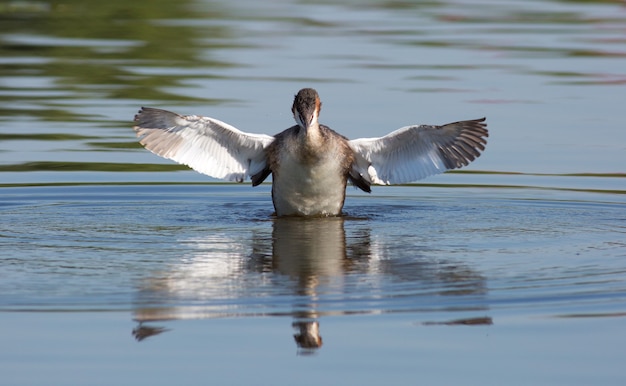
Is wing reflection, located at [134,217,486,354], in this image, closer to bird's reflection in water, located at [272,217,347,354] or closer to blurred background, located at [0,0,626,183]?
bird's reflection in water, located at [272,217,347,354]

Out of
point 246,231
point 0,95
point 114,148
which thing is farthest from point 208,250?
point 0,95

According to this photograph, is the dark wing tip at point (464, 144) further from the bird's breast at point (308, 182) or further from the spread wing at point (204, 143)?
the spread wing at point (204, 143)

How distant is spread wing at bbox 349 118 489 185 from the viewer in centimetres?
1092

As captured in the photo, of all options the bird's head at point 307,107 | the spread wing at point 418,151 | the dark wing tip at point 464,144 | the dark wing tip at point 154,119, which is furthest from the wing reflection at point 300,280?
the dark wing tip at point 464,144

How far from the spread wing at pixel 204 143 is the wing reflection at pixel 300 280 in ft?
4.01

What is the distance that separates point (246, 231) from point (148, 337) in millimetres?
3375

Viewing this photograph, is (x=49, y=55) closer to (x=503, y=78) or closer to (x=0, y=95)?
(x=0, y=95)

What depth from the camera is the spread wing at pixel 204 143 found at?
10.8 meters

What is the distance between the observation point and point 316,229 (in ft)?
33.9

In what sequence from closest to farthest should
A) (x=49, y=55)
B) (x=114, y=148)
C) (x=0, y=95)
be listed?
(x=114, y=148) → (x=0, y=95) → (x=49, y=55)

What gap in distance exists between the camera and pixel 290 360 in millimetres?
6457

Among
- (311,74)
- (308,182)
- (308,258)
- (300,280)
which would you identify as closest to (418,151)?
(308,182)

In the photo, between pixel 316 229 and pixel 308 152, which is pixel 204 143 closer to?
pixel 308 152

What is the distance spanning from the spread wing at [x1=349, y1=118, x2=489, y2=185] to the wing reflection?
3.95 feet
